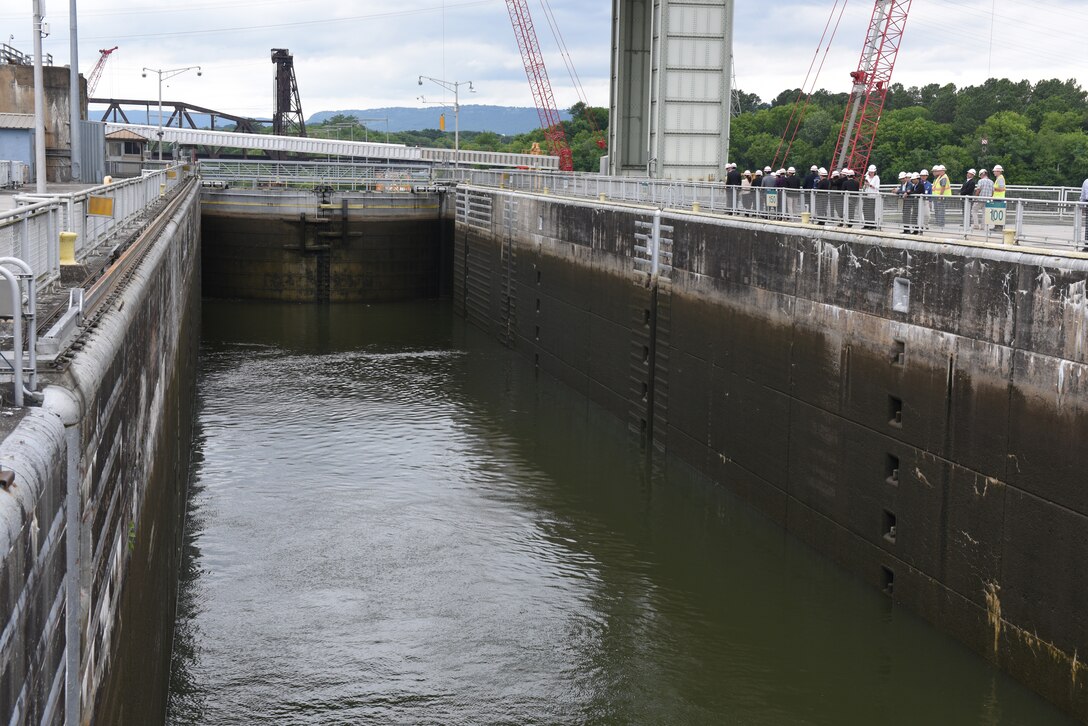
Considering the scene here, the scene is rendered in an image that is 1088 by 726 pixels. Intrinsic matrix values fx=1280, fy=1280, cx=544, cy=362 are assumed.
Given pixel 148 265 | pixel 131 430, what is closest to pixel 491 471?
pixel 148 265

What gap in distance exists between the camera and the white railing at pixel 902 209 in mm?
15961

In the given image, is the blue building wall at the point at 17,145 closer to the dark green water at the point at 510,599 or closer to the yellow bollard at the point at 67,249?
the dark green water at the point at 510,599

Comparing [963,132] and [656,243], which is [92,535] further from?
[963,132]

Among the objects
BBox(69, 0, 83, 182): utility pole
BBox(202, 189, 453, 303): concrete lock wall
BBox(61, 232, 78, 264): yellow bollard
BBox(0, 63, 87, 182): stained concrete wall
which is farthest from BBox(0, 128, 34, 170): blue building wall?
BBox(61, 232, 78, 264): yellow bollard

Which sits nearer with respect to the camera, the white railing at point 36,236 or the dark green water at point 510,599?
the white railing at point 36,236

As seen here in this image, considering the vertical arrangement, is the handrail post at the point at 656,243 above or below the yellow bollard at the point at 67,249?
below

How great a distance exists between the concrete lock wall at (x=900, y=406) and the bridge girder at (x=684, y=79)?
1224cm

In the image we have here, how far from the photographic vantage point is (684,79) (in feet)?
132

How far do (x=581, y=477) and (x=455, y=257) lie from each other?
2760cm

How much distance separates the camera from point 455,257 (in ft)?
169

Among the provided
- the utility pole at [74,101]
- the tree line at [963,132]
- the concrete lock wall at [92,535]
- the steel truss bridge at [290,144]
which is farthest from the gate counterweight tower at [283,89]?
the concrete lock wall at [92,535]

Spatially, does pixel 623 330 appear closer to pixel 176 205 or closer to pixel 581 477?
pixel 581 477

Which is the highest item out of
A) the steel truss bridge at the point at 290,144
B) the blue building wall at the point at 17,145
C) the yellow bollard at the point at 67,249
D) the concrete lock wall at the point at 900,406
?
the steel truss bridge at the point at 290,144

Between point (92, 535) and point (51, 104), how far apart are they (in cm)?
4607
